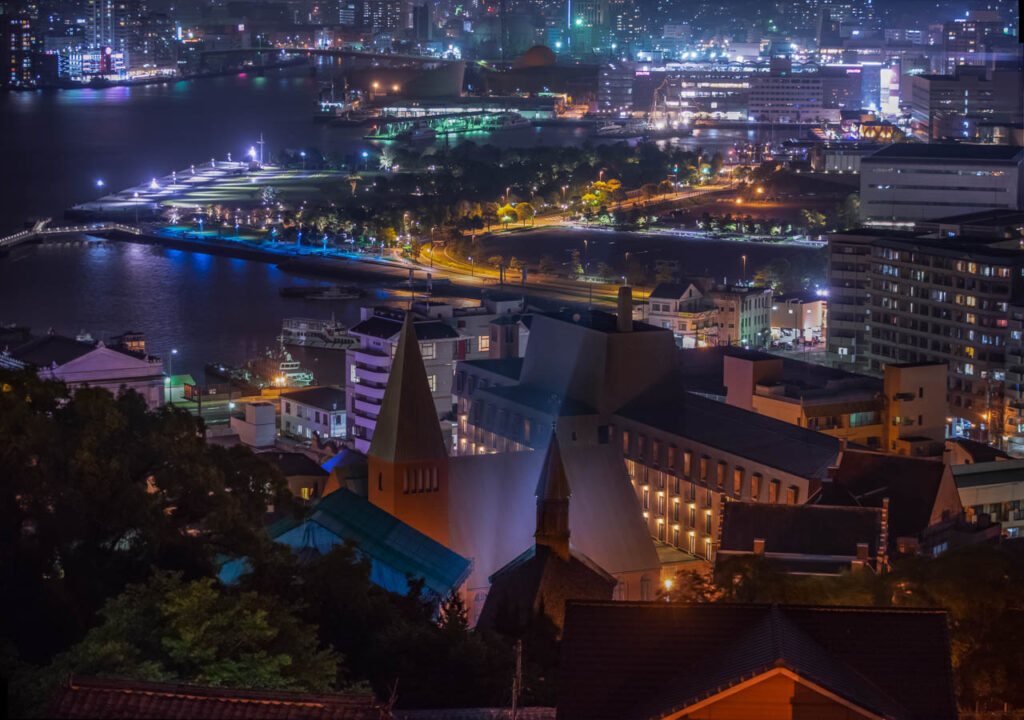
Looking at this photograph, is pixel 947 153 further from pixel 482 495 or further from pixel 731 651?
pixel 731 651

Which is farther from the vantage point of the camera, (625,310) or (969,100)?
(969,100)

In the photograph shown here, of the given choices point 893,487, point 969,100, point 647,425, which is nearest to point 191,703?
point 893,487

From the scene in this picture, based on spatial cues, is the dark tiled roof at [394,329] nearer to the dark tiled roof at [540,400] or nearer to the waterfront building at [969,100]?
the dark tiled roof at [540,400]

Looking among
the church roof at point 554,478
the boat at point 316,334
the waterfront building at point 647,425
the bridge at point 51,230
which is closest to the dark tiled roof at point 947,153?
the boat at point 316,334

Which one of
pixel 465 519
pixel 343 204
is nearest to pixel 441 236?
pixel 343 204

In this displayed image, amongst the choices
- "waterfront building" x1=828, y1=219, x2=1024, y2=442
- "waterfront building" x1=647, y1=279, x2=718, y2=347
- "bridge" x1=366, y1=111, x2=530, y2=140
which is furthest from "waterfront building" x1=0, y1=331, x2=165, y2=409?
"bridge" x1=366, y1=111, x2=530, y2=140

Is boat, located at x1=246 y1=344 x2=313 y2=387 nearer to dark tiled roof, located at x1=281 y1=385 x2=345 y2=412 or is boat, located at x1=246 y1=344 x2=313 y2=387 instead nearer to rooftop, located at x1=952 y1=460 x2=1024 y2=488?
dark tiled roof, located at x1=281 y1=385 x2=345 y2=412
